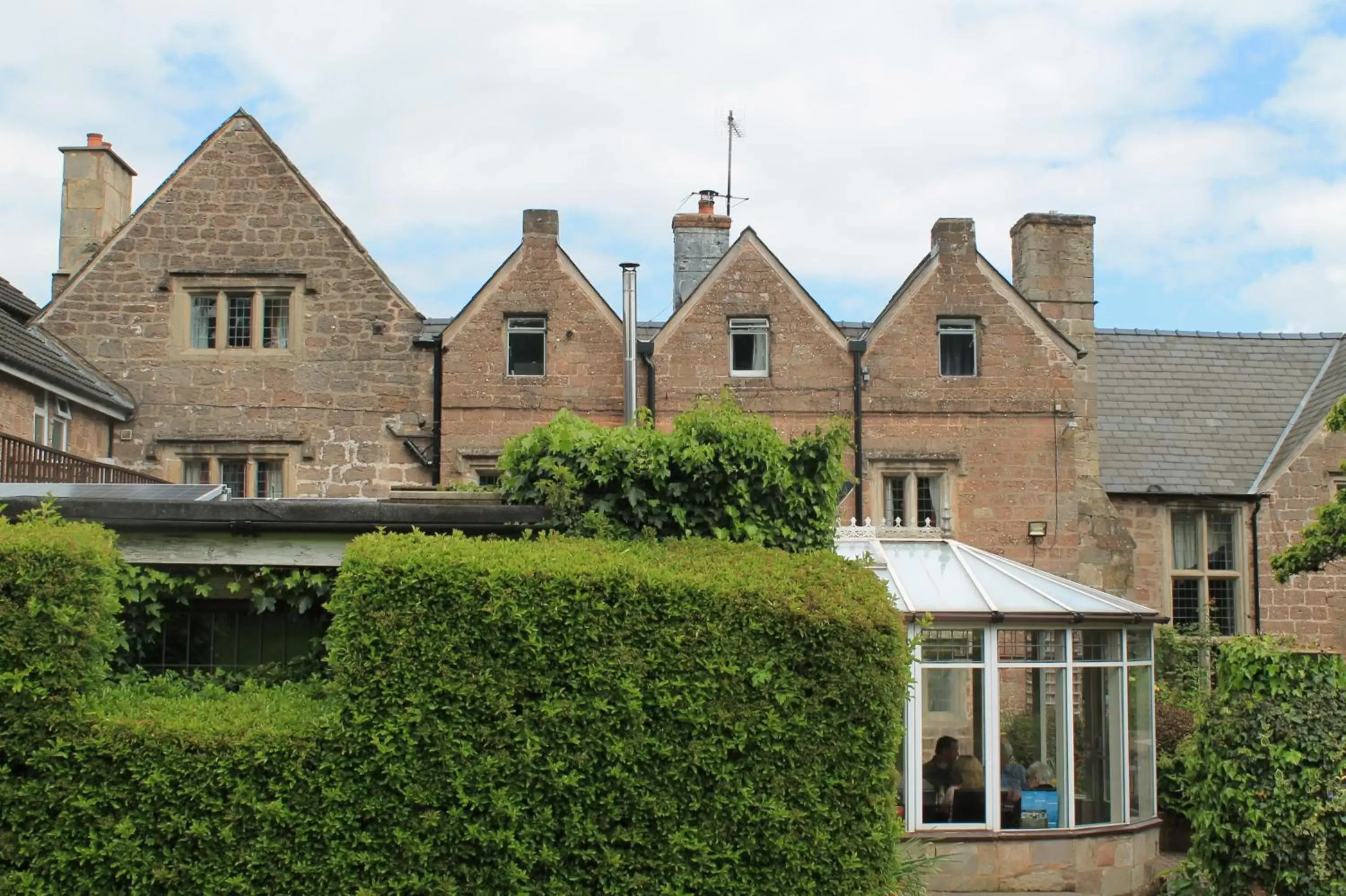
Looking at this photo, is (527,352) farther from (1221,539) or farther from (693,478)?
(1221,539)

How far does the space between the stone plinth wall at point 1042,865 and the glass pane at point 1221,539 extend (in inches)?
419

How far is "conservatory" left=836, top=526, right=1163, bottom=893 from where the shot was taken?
1410 cm

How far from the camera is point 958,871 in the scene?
13922 mm

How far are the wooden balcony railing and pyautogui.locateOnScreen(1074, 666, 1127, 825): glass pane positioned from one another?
467 inches

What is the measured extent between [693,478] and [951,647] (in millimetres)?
6996

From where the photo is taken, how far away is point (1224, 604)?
78.7 feet

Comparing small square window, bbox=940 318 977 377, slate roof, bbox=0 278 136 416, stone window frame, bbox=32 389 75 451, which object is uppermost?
small square window, bbox=940 318 977 377

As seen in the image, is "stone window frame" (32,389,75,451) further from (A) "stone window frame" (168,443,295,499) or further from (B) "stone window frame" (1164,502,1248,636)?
(B) "stone window frame" (1164,502,1248,636)

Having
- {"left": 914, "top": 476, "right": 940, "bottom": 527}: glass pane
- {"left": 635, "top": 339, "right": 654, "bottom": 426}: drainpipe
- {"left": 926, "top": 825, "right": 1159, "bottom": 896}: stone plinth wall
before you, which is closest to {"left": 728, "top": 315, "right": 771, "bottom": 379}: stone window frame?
{"left": 635, "top": 339, "right": 654, "bottom": 426}: drainpipe

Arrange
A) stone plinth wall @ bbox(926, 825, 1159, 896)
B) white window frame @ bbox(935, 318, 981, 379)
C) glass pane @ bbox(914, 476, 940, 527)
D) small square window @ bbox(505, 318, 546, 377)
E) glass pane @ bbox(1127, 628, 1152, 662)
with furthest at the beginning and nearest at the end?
white window frame @ bbox(935, 318, 981, 379) < glass pane @ bbox(914, 476, 940, 527) < small square window @ bbox(505, 318, 546, 377) < glass pane @ bbox(1127, 628, 1152, 662) < stone plinth wall @ bbox(926, 825, 1159, 896)

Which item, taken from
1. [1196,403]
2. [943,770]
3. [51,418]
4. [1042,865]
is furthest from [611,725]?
[1196,403]

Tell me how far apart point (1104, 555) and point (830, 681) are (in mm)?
14860

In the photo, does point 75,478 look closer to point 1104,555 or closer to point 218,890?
point 218,890

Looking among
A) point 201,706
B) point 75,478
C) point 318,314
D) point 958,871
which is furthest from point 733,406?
point 318,314
